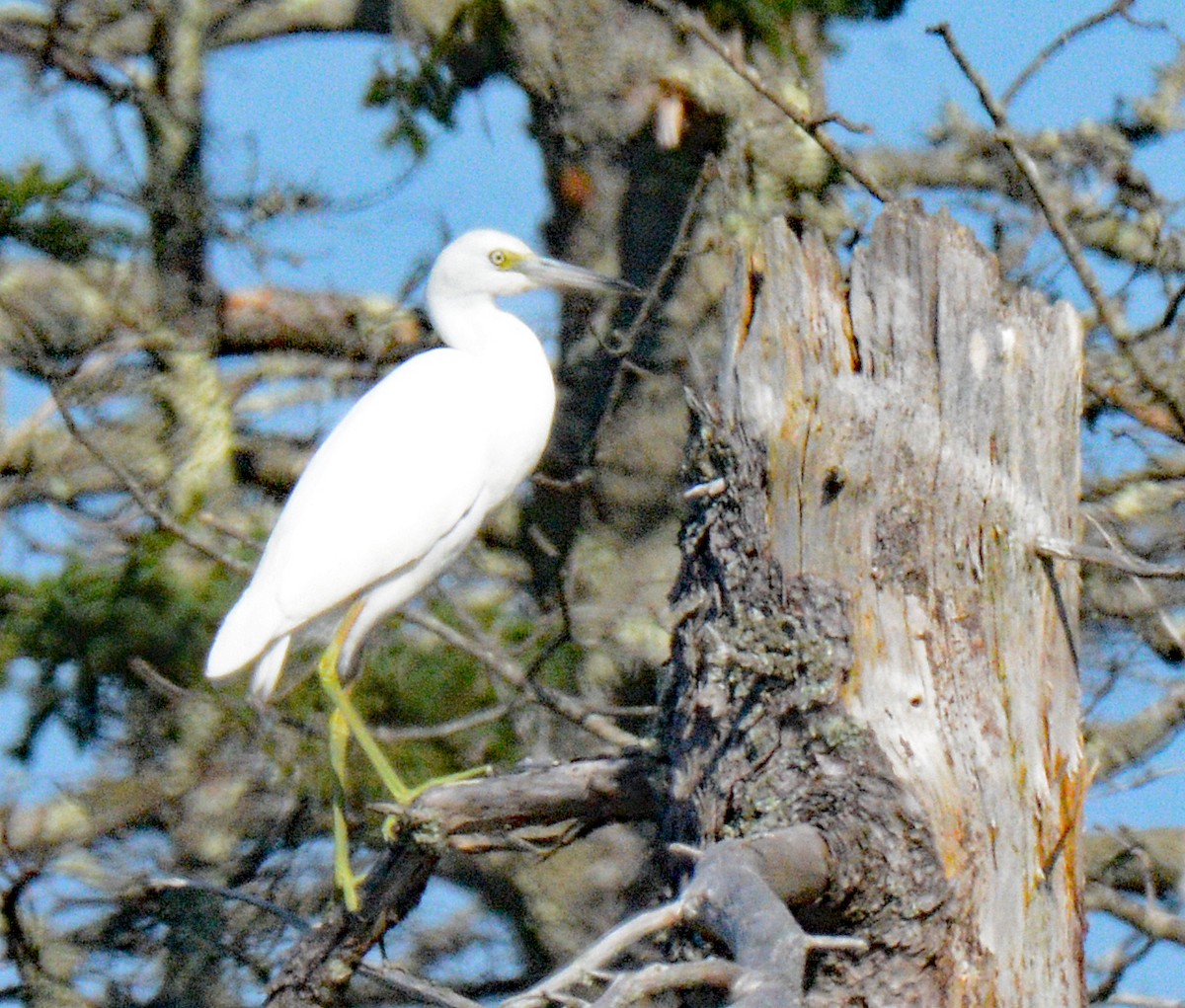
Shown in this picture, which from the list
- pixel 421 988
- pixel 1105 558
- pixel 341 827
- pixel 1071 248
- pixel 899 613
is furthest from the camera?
pixel 1071 248

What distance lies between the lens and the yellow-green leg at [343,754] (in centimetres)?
330

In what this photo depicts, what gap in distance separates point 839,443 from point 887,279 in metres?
0.28

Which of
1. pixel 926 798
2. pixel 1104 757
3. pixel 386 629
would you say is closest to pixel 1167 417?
pixel 1104 757

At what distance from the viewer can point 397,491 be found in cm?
365

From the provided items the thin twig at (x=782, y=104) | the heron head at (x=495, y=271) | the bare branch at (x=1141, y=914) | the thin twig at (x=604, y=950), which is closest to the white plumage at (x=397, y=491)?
the heron head at (x=495, y=271)

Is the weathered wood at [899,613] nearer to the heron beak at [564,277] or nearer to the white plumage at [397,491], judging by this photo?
the white plumage at [397,491]

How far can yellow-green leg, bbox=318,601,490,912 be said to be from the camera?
3303mm

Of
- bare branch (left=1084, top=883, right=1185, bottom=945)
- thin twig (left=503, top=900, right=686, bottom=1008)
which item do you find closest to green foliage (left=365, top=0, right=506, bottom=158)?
bare branch (left=1084, top=883, right=1185, bottom=945)

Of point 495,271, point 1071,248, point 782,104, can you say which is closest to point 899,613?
point 1071,248

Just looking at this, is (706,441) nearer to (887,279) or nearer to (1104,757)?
(887,279)

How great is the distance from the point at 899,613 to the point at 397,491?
166 centimetres

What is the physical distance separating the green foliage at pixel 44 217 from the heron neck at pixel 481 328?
159 cm

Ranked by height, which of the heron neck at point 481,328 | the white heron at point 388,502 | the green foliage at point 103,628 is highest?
the heron neck at point 481,328

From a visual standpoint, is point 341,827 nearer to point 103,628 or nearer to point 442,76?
point 103,628
